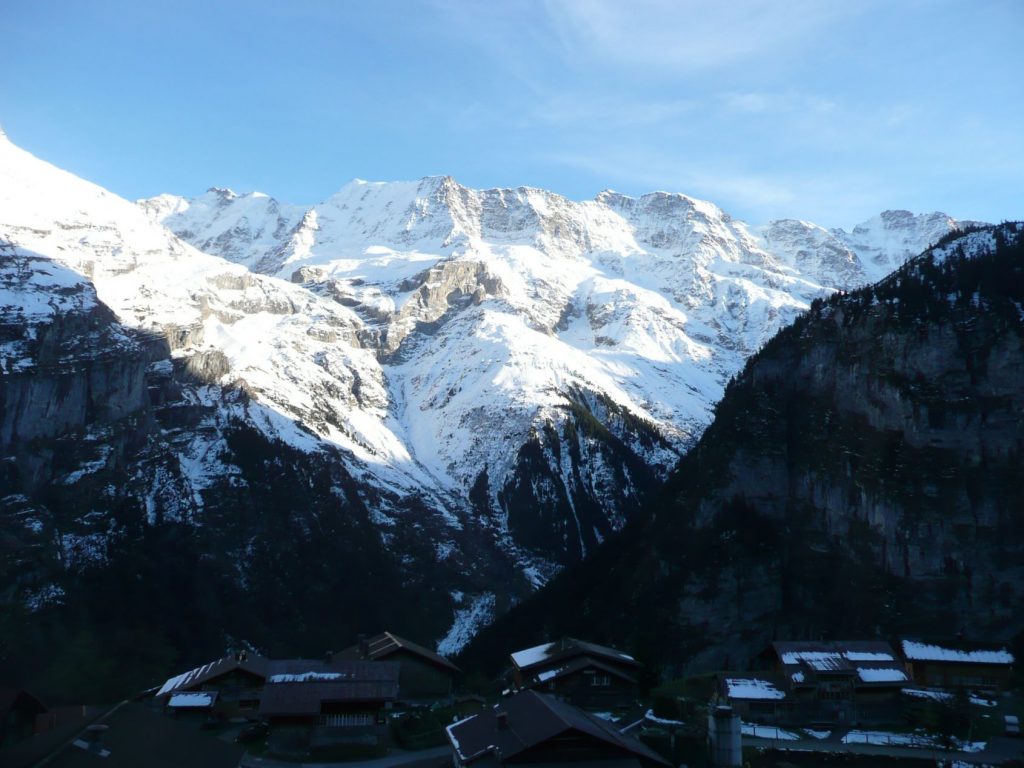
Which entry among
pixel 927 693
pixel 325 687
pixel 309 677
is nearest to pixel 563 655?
pixel 309 677

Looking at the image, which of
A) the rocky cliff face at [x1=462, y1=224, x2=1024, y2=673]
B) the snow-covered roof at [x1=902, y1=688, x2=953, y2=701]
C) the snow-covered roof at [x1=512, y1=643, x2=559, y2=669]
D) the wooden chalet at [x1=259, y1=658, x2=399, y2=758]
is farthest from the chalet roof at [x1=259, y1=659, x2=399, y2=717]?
the snow-covered roof at [x1=902, y1=688, x2=953, y2=701]

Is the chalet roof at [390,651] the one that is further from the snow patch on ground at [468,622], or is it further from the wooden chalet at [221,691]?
the snow patch on ground at [468,622]

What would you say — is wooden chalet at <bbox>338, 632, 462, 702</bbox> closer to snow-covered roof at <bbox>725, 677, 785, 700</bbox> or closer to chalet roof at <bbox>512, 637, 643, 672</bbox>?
chalet roof at <bbox>512, 637, 643, 672</bbox>

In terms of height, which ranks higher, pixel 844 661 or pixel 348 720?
pixel 348 720

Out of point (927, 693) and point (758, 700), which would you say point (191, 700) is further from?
point (927, 693)

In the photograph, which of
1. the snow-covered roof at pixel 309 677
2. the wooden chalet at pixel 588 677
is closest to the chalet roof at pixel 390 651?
the wooden chalet at pixel 588 677

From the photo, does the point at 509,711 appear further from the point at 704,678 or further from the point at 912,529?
the point at 912,529
